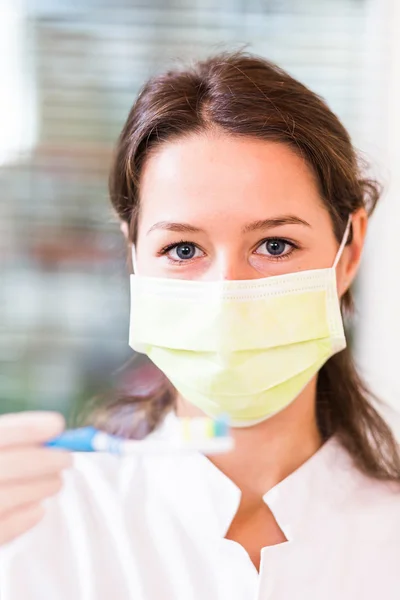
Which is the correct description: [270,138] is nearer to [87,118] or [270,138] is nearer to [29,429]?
[87,118]

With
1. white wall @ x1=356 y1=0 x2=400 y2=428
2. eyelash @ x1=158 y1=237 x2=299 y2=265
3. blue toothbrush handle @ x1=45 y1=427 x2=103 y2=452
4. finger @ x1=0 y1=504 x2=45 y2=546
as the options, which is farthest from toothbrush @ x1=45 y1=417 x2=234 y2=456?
white wall @ x1=356 y1=0 x2=400 y2=428

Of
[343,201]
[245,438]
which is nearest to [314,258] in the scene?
[343,201]

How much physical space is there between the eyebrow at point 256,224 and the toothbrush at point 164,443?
0.25 meters

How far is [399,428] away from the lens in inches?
49.8

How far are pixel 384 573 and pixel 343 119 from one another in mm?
698

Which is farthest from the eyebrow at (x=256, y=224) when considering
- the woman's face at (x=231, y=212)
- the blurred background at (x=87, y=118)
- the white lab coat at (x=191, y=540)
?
the white lab coat at (x=191, y=540)

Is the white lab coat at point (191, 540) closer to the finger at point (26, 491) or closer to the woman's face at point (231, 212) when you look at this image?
the finger at point (26, 491)

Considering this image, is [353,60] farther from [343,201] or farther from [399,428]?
[399,428]

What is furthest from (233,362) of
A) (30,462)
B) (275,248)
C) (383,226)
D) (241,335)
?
(383,226)

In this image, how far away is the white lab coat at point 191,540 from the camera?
0.95 m

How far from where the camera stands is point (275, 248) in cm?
101

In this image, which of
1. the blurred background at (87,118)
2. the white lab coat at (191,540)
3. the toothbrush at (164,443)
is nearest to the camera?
the toothbrush at (164,443)

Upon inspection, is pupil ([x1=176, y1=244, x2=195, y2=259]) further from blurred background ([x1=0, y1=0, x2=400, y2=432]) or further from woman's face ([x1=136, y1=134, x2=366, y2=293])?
blurred background ([x1=0, y1=0, x2=400, y2=432])

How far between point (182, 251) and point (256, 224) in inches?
4.4
